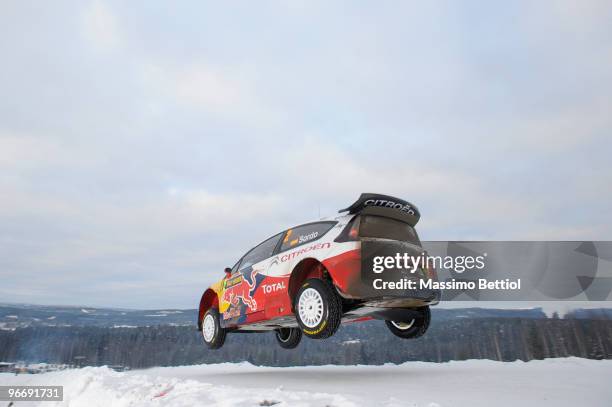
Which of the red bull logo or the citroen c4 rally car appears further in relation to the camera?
the red bull logo

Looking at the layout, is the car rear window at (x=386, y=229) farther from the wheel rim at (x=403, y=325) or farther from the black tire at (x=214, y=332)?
the black tire at (x=214, y=332)

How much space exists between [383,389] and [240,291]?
12.6 ft

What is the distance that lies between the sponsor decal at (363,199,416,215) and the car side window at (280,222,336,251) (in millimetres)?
622

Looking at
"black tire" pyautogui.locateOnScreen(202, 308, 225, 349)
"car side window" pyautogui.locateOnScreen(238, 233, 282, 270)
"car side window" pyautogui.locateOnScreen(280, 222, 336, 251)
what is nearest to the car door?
"car side window" pyautogui.locateOnScreen(238, 233, 282, 270)

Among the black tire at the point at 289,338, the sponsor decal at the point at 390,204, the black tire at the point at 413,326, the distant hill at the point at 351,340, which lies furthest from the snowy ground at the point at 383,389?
the distant hill at the point at 351,340

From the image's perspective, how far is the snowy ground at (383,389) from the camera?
4613 mm

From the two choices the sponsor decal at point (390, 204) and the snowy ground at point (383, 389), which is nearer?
the snowy ground at point (383, 389)

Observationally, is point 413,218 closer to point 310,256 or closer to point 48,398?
point 310,256

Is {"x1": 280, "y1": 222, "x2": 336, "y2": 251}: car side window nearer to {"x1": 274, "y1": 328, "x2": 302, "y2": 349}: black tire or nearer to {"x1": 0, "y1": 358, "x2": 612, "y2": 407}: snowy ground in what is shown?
{"x1": 0, "y1": 358, "x2": 612, "y2": 407}: snowy ground

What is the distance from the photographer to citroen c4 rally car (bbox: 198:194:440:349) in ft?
20.1

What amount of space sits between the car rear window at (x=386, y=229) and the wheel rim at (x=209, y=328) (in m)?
4.56

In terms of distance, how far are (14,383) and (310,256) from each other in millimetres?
5740

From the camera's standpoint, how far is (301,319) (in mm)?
6473

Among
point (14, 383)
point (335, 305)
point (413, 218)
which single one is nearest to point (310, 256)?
point (335, 305)
